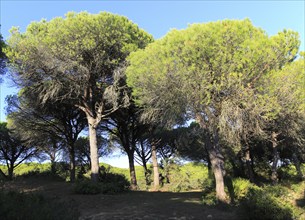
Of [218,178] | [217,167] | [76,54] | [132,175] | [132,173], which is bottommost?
[218,178]

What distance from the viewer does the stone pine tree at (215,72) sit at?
1013 centimetres

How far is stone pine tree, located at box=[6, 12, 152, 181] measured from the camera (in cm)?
1296

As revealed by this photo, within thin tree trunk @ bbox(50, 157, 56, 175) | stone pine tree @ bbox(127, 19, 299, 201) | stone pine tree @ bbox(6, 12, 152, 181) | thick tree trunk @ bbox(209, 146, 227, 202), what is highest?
stone pine tree @ bbox(6, 12, 152, 181)

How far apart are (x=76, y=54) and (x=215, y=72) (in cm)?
687

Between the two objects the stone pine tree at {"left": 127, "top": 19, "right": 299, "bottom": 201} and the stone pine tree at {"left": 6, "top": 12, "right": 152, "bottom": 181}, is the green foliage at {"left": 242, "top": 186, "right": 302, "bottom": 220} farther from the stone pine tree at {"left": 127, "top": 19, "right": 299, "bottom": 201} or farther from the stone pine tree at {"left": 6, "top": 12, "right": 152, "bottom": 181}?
the stone pine tree at {"left": 6, "top": 12, "right": 152, "bottom": 181}

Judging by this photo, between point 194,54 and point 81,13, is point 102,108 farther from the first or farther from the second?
point 194,54

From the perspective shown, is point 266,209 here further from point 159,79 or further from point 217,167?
point 159,79

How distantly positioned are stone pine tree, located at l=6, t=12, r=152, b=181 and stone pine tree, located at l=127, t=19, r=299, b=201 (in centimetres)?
316

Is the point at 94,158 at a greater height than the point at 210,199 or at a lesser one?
greater

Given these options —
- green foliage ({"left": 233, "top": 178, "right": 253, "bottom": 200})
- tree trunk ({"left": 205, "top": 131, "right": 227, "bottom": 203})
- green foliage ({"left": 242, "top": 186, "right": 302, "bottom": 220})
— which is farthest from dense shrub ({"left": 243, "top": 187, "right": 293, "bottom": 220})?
green foliage ({"left": 233, "top": 178, "right": 253, "bottom": 200})

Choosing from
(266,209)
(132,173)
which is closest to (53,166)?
(132,173)

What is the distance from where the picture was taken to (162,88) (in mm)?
10859

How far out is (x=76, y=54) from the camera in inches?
523

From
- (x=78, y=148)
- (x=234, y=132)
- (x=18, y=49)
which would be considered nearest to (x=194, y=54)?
(x=234, y=132)
